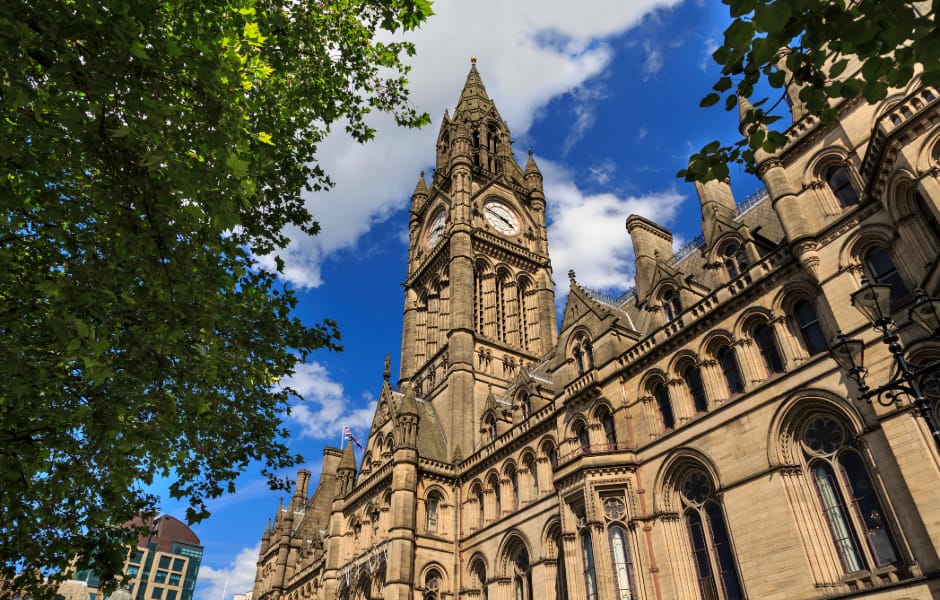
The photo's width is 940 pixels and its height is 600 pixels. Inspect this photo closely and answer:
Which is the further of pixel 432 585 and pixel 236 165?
pixel 432 585

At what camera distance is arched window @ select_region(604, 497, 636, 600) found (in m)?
20.3

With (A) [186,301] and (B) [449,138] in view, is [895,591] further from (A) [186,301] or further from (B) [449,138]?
(B) [449,138]

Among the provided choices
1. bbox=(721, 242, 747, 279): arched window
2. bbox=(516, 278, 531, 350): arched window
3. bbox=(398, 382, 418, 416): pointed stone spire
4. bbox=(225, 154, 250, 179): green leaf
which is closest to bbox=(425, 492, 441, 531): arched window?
bbox=(398, 382, 418, 416): pointed stone spire

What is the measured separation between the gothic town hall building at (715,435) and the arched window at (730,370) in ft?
0.23

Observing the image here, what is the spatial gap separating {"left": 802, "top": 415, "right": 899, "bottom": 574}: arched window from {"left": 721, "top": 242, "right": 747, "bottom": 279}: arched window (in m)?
6.44

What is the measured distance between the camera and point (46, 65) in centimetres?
787

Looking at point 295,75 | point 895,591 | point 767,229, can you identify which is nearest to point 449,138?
point 767,229

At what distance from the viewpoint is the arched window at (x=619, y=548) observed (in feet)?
66.7

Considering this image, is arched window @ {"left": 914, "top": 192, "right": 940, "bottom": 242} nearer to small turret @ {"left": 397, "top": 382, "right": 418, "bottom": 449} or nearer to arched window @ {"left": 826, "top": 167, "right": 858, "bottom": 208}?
arched window @ {"left": 826, "top": 167, "right": 858, "bottom": 208}

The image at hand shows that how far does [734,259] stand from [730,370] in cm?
438

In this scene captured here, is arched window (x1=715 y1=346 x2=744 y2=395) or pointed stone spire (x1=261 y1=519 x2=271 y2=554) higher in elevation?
pointed stone spire (x1=261 y1=519 x2=271 y2=554)

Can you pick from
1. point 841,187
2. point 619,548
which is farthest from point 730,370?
point 619,548

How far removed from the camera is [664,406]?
22938 mm

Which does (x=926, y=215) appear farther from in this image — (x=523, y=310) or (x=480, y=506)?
(x=523, y=310)
